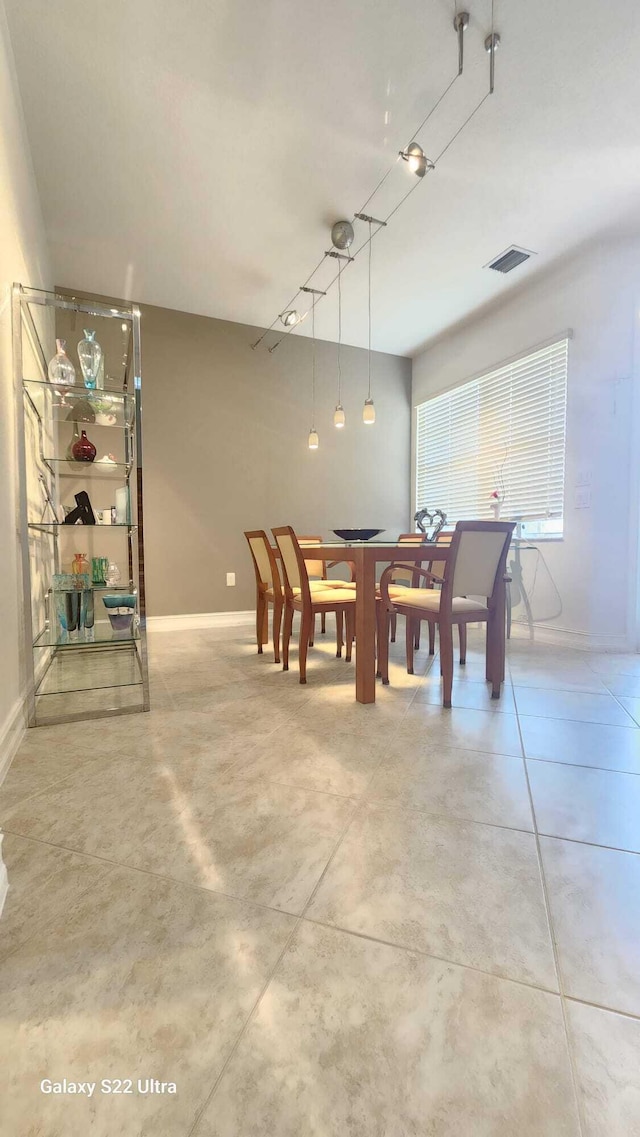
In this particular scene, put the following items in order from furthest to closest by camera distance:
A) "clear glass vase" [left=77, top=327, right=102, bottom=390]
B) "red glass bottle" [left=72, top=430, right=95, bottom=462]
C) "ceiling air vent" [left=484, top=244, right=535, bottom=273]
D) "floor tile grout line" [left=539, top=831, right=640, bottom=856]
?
1. "ceiling air vent" [left=484, top=244, right=535, bottom=273]
2. "red glass bottle" [left=72, top=430, right=95, bottom=462]
3. "clear glass vase" [left=77, top=327, right=102, bottom=390]
4. "floor tile grout line" [left=539, top=831, right=640, bottom=856]

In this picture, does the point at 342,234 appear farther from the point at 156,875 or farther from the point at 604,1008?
the point at 604,1008

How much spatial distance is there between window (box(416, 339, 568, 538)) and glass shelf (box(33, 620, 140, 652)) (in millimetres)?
2997

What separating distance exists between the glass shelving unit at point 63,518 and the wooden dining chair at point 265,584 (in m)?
0.77

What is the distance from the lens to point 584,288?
3279mm

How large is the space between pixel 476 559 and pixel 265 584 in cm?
147

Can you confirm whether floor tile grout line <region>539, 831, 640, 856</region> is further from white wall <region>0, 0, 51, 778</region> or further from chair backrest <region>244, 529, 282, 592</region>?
chair backrest <region>244, 529, 282, 592</region>

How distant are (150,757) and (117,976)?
86cm

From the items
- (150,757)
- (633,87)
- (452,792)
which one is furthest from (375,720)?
(633,87)

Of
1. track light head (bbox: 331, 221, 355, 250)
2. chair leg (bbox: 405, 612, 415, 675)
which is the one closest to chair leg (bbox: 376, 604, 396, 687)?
chair leg (bbox: 405, 612, 415, 675)

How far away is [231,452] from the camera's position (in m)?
4.28

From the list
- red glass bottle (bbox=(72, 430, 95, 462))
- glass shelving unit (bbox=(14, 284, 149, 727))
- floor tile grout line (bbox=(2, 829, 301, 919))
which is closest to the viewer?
floor tile grout line (bbox=(2, 829, 301, 919))

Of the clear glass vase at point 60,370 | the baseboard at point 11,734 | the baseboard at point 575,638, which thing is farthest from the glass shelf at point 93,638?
the baseboard at point 575,638

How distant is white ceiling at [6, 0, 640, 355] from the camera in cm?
183

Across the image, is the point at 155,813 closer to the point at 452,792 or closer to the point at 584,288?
the point at 452,792
